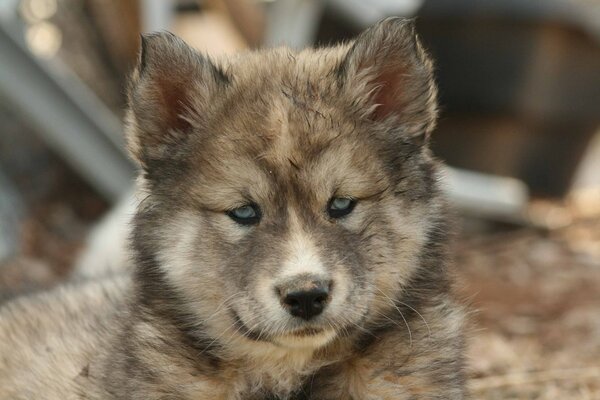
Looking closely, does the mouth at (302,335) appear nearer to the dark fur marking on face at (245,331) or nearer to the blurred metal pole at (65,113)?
the dark fur marking on face at (245,331)

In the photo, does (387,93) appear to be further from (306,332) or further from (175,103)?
(306,332)

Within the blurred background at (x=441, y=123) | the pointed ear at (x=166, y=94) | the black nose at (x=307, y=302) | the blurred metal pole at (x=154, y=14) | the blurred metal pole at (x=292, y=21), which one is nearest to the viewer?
the black nose at (x=307, y=302)

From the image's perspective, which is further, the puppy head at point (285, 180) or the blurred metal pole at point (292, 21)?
the blurred metal pole at point (292, 21)

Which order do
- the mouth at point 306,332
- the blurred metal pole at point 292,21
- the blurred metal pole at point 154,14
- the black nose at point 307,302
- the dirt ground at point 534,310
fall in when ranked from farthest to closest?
the blurred metal pole at point 292,21
the blurred metal pole at point 154,14
the dirt ground at point 534,310
the mouth at point 306,332
the black nose at point 307,302

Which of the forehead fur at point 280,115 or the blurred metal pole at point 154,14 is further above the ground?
the forehead fur at point 280,115

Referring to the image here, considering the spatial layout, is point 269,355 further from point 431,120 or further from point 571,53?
point 571,53

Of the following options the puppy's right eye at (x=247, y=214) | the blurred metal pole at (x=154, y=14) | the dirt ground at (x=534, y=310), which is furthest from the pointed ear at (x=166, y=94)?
the blurred metal pole at (x=154, y=14)

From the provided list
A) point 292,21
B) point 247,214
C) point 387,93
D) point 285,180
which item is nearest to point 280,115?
point 285,180

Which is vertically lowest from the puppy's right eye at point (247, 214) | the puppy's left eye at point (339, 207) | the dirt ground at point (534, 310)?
the dirt ground at point (534, 310)

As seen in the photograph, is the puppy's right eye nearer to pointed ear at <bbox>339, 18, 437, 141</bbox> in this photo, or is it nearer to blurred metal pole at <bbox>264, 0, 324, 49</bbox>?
pointed ear at <bbox>339, 18, 437, 141</bbox>
